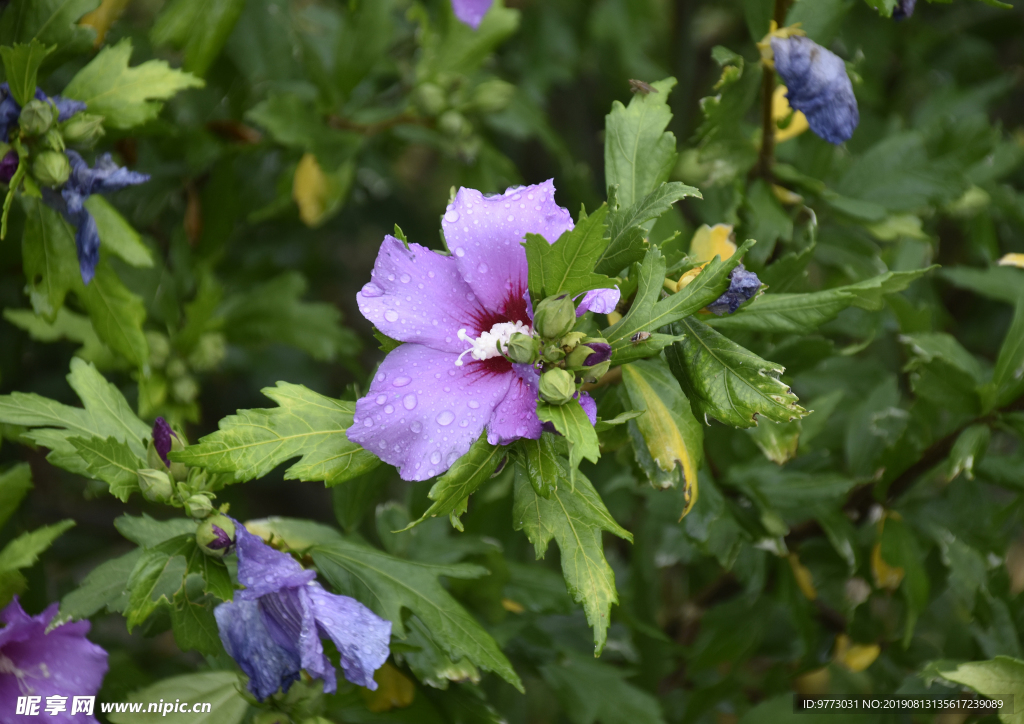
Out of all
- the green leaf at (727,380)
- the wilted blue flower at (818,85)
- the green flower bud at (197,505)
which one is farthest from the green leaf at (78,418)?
the wilted blue flower at (818,85)

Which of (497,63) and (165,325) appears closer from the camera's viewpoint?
(165,325)

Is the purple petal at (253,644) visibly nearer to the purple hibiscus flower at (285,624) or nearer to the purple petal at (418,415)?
the purple hibiscus flower at (285,624)

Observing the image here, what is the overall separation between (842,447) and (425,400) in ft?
4.64

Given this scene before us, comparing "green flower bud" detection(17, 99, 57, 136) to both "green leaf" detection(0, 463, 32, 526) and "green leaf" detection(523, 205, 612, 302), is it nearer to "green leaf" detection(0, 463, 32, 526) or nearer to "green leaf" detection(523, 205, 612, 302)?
"green leaf" detection(0, 463, 32, 526)

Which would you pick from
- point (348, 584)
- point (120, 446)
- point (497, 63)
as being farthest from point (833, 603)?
point (497, 63)

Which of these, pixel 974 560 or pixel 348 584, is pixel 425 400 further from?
pixel 974 560

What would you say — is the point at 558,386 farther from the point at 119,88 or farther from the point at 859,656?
the point at 859,656

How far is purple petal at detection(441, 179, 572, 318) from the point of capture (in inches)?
40.6

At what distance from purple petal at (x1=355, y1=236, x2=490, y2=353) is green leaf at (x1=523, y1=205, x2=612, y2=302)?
102 millimetres

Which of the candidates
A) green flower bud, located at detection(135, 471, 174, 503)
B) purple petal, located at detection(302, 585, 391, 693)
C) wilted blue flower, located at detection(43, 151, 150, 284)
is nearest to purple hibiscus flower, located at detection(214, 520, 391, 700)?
purple petal, located at detection(302, 585, 391, 693)

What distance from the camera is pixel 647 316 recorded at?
1025 mm

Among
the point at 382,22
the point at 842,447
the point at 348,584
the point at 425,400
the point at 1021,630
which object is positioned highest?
the point at 382,22

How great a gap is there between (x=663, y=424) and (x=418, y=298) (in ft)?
1.28

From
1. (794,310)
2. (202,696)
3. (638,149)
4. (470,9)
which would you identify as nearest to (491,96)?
(470,9)
